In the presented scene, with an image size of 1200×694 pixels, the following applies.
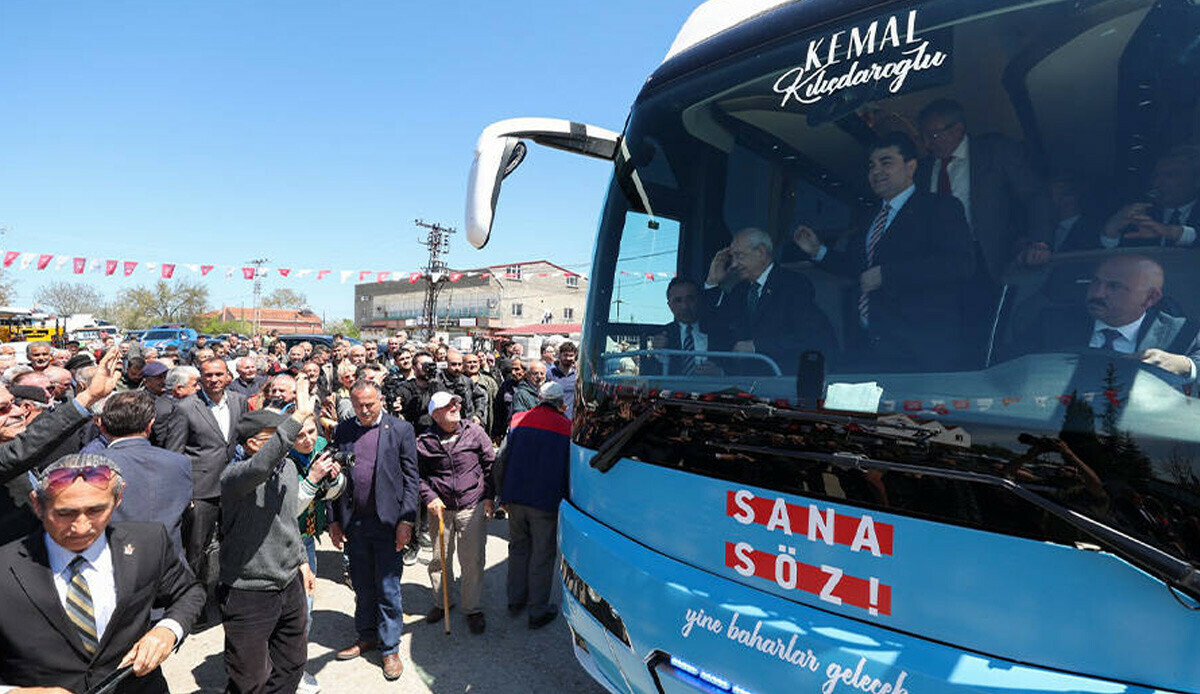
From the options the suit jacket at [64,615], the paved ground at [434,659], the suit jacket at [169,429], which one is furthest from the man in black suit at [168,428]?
the suit jacket at [64,615]

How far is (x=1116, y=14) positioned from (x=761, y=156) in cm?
107

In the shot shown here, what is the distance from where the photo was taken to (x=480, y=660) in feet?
13.9

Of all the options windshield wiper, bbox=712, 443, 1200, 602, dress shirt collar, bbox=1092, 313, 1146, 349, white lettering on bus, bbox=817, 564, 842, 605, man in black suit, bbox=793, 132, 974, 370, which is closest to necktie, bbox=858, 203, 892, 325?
man in black suit, bbox=793, 132, 974, 370

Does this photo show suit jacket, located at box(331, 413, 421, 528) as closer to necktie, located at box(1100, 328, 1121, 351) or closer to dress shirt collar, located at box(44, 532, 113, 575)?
dress shirt collar, located at box(44, 532, 113, 575)

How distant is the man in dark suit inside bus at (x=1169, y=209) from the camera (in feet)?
4.77

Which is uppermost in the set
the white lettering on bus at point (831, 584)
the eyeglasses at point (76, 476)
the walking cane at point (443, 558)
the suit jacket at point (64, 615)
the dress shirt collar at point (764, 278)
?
the dress shirt collar at point (764, 278)

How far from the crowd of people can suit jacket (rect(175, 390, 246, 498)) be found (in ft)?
0.04

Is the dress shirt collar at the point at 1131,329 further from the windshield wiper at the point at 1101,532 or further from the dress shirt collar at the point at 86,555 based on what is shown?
the dress shirt collar at the point at 86,555

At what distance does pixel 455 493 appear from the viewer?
4.78 metres

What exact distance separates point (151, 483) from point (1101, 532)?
4.12 meters

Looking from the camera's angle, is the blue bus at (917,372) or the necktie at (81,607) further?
the necktie at (81,607)

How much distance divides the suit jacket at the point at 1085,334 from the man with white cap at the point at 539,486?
3.55 meters

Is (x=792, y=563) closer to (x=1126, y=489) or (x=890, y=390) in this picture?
(x=890, y=390)

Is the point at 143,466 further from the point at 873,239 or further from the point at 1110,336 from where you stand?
the point at 1110,336
